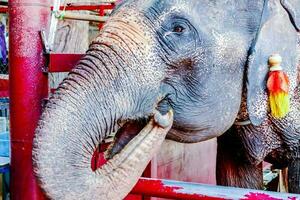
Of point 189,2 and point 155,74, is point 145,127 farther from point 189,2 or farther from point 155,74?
point 189,2

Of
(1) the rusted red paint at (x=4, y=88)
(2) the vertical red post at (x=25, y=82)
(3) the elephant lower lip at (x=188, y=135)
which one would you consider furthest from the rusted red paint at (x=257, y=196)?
(1) the rusted red paint at (x=4, y=88)

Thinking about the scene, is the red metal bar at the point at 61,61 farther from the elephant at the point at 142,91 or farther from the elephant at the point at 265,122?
the elephant at the point at 265,122

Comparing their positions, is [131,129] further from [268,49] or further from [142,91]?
[268,49]

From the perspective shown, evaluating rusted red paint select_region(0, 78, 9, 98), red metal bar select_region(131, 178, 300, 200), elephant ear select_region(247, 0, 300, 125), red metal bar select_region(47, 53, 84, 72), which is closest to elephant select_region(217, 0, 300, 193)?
elephant ear select_region(247, 0, 300, 125)

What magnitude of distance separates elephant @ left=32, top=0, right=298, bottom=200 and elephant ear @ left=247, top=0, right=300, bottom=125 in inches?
0.6

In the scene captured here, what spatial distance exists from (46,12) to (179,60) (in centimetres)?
46

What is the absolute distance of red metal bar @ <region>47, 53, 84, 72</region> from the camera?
180 cm

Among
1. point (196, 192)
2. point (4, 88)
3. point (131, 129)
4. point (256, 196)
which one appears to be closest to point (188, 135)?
point (131, 129)

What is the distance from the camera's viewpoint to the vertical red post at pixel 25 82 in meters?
1.74

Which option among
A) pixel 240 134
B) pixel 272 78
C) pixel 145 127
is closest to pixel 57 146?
pixel 145 127

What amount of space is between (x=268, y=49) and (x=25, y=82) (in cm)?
82

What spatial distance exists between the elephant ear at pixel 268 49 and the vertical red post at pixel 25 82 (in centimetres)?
71

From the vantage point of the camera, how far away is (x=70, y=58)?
186cm

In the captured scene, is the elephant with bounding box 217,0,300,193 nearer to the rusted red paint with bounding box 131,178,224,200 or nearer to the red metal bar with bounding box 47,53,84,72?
the rusted red paint with bounding box 131,178,224,200
